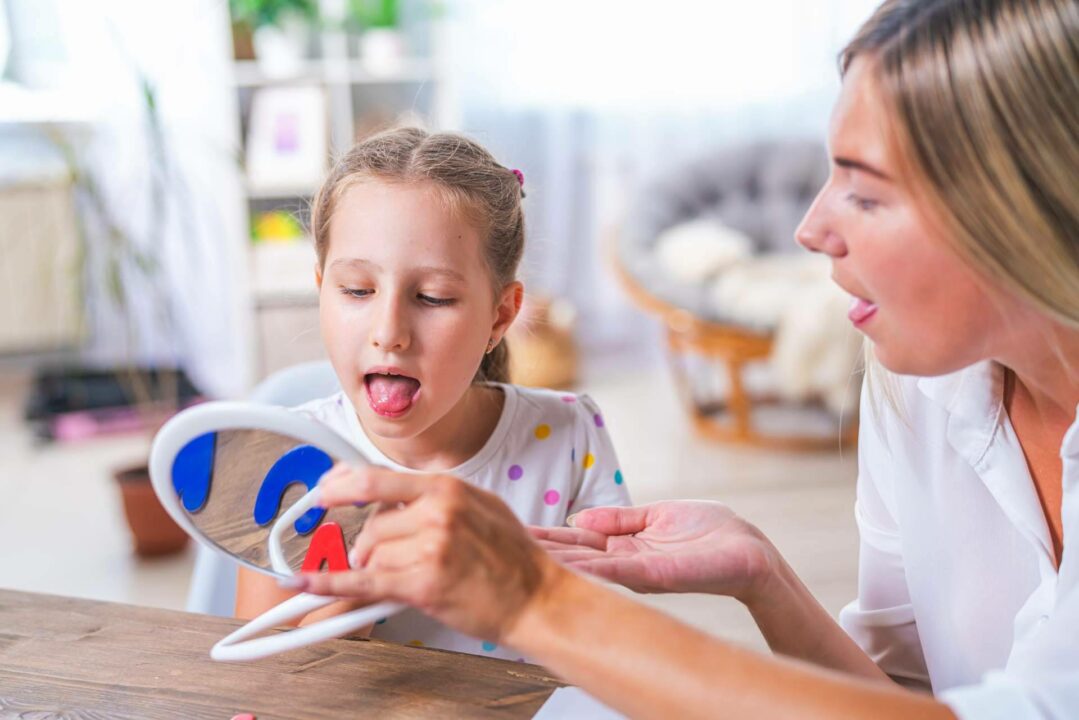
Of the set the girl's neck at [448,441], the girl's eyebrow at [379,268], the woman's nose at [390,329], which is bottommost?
the girl's neck at [448,441]

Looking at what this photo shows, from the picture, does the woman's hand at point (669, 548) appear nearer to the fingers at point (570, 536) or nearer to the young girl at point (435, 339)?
the fingers at point (570, 536)

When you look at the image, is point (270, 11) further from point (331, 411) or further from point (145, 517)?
point (331, 411)

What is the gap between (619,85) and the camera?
→ 15.9 feet

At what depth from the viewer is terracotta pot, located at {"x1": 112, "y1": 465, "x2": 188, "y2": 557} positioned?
9.60 feet

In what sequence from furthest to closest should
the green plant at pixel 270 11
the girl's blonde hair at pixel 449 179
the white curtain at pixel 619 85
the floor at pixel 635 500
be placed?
the white curtain at pixel 619 85
the green plant at pixel 270 11
the floor at pixel 635 500
the girl's blonde hair at pixel 449 179

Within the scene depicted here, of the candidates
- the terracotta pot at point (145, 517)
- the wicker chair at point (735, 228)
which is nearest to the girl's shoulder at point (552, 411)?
the terracotta pot at point (145, 517)

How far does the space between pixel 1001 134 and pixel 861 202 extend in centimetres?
11

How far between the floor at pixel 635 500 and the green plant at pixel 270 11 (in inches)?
61.6

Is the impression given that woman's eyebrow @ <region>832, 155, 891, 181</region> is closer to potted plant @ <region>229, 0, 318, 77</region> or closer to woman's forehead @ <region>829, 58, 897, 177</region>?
woman's forehead @ <region>829, 58, 897, 177</region>

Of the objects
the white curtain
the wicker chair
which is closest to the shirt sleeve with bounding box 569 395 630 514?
the wicker chair

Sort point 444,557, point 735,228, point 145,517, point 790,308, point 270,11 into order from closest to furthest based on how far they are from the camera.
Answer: point 444,557, point 145,517, point 790,308, point 270,11, point 735,228

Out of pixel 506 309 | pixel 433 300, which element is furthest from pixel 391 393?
pixel 506 309

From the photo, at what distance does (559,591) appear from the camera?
72 cm

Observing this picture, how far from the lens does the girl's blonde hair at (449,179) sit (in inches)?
45.9
